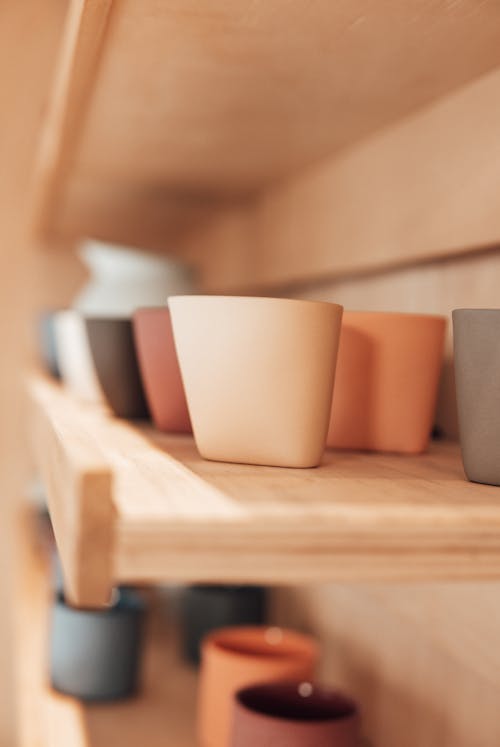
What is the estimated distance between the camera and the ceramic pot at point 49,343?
4.77 feet

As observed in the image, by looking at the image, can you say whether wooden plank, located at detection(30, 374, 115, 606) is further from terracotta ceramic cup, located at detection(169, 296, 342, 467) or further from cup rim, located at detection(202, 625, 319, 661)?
cup rim, located at detection(202, 625, 319, 661)

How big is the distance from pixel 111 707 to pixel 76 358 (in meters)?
0.40

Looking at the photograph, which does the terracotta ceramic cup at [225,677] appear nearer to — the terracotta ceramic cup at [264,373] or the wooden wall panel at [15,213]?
the terracotta ceramic cup at [264,373]

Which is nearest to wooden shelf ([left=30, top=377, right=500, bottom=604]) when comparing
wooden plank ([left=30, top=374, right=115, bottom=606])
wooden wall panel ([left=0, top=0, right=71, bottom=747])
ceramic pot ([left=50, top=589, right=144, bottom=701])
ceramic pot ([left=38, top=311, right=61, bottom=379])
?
wooden plank ([left=30, top=374, right=115, bottom=606])

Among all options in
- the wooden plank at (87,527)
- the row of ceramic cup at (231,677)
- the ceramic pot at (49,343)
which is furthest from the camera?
the ceramic pot at (49,343)

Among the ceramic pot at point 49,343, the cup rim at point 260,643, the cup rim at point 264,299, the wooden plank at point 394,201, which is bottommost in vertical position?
the cup rim at point 260,643

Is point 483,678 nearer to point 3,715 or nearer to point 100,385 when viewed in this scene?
point 100,385

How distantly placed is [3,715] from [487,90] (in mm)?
1432

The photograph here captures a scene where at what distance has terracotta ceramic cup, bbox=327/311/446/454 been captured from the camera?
681mm

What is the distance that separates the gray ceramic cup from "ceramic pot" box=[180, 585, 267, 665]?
0.78m

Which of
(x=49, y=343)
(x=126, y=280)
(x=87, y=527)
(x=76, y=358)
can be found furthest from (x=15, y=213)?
(x=87, y=527)

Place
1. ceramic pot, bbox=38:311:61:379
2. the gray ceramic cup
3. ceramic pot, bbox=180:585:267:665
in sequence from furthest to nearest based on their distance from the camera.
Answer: ceramic pot, bbox=38:311:61:379
ceramic pot, bbox=180:585:267:665
the gray ceramic cup

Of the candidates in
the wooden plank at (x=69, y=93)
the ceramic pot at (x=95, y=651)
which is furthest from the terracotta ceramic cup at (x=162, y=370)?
the ceramic pot at (x=95, y=651)

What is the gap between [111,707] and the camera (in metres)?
1.09
